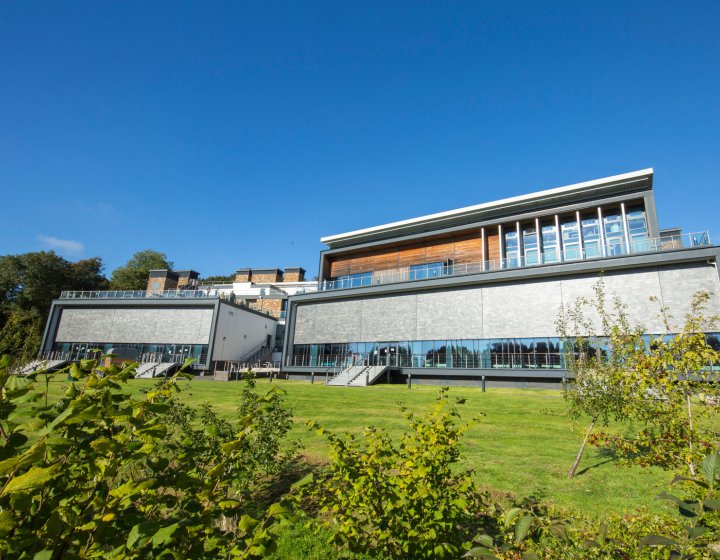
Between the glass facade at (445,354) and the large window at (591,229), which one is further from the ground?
the large window at (591,229)

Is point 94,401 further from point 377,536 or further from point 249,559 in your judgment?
point 377,536

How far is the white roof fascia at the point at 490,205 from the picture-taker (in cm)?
2891

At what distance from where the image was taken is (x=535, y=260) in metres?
28.5

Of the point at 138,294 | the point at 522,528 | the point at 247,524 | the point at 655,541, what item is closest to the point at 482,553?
the point at 522,528

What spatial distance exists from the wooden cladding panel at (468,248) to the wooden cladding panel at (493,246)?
72 cm

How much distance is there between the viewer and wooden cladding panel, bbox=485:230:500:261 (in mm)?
34375

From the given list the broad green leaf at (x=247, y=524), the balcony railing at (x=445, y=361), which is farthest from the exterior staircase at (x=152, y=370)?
the broad green leaf at (x=247, y=524)

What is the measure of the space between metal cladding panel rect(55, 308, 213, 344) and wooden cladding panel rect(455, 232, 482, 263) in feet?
88.3

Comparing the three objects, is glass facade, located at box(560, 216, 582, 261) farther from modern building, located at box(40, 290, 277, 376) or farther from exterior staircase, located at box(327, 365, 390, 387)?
modern building, located at box(40, 290, 277, 376)

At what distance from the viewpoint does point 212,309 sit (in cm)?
4147

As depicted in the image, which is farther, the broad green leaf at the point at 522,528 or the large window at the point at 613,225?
the large window at the point at 613,225

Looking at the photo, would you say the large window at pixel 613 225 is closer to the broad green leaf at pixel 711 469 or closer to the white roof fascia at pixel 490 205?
the white roof fascia at pixel 490 205

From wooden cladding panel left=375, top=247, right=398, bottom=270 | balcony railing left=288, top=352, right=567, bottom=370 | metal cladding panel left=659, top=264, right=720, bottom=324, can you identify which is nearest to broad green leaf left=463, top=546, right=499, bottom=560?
balcony railing left=288, top=352, right=567, bottom=370

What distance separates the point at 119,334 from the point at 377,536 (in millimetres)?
49012
